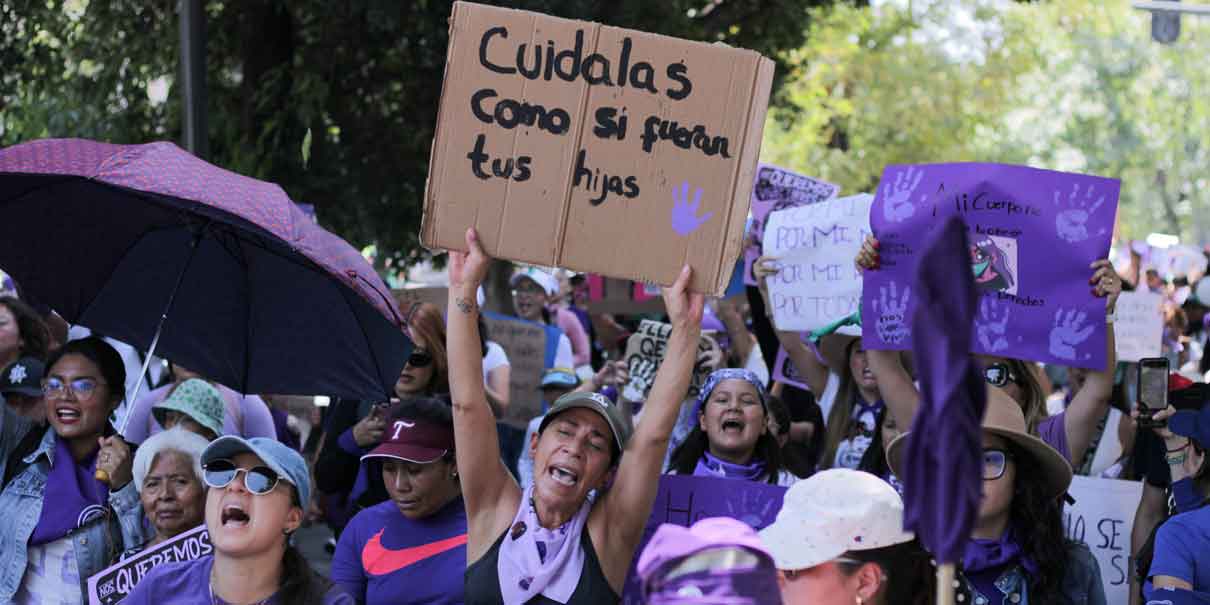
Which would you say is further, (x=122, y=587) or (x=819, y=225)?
(x=819, y=225)

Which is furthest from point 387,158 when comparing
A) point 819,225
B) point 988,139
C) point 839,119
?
point 988,139

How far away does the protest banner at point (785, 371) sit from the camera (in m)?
8.45

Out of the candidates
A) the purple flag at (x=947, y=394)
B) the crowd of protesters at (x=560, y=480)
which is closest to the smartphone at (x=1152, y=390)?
the crowd of protesters at (x=560, y=480)

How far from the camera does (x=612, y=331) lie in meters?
11.8

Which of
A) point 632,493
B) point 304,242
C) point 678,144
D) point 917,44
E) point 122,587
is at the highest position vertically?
point 917,44

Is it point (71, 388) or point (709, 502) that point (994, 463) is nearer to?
point (709, 502)

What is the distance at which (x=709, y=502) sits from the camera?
5.59 meters

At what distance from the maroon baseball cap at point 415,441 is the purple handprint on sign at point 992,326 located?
199 centimetres

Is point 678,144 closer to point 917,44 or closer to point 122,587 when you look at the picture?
point 122,587

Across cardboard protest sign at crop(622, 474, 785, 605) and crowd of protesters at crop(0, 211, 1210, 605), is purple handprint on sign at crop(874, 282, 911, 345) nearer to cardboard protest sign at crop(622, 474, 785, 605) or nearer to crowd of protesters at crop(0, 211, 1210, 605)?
crowd of protesters at crop(0, 211, 1210, 605)

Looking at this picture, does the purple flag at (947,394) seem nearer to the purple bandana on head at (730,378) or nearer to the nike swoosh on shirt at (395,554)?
the nike swoosh on shirt at (395,554)

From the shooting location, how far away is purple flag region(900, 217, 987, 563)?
2.68 meters

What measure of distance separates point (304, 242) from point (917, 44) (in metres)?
23.6

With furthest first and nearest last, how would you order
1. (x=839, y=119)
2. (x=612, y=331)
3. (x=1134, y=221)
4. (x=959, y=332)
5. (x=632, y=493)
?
1. (x=1134, y=221)
2. (x=839, y=119)
3. (x=612, y=331)
4. (x=632, y=493)
5. (x=959, y=332)
